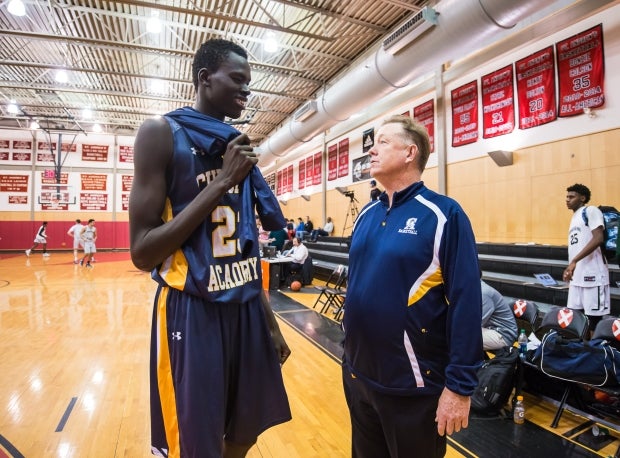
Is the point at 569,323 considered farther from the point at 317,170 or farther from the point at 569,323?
the point at 317,170

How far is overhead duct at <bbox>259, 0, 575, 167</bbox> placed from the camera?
5.27 meters

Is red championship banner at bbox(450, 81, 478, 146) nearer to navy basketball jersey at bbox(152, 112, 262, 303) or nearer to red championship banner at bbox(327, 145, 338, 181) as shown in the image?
red championship banner at bbox(327, 145, 338, 181)

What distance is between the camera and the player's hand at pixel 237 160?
1.07 metres

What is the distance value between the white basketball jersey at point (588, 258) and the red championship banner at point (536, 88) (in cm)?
344

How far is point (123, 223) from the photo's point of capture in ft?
68.8

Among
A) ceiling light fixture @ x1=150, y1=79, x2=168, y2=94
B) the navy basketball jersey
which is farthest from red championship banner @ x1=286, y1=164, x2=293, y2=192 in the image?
the navy basketball jersey

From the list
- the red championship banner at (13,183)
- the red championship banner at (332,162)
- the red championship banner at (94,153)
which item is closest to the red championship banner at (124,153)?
the red championship banner at (94,153)

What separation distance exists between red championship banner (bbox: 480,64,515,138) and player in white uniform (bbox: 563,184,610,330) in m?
3.81

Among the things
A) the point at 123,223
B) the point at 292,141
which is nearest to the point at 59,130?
the point at 123,223

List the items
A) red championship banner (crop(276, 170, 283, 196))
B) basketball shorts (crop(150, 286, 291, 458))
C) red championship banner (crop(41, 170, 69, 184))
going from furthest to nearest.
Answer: red championship banner (crop(276, 170, 283, 196)), red championship banner (crop(41, 170, 69, 184)), basketball shorts (crop(150, 286, 291, 458))

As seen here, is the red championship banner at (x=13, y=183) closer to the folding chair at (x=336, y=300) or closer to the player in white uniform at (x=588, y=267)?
the folding chair at (x=336, y=300)

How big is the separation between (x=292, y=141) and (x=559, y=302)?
9856mm

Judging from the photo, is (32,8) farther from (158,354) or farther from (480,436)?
(480,436)

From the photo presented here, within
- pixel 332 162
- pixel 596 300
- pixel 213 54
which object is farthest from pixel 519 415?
pixel 332 162
